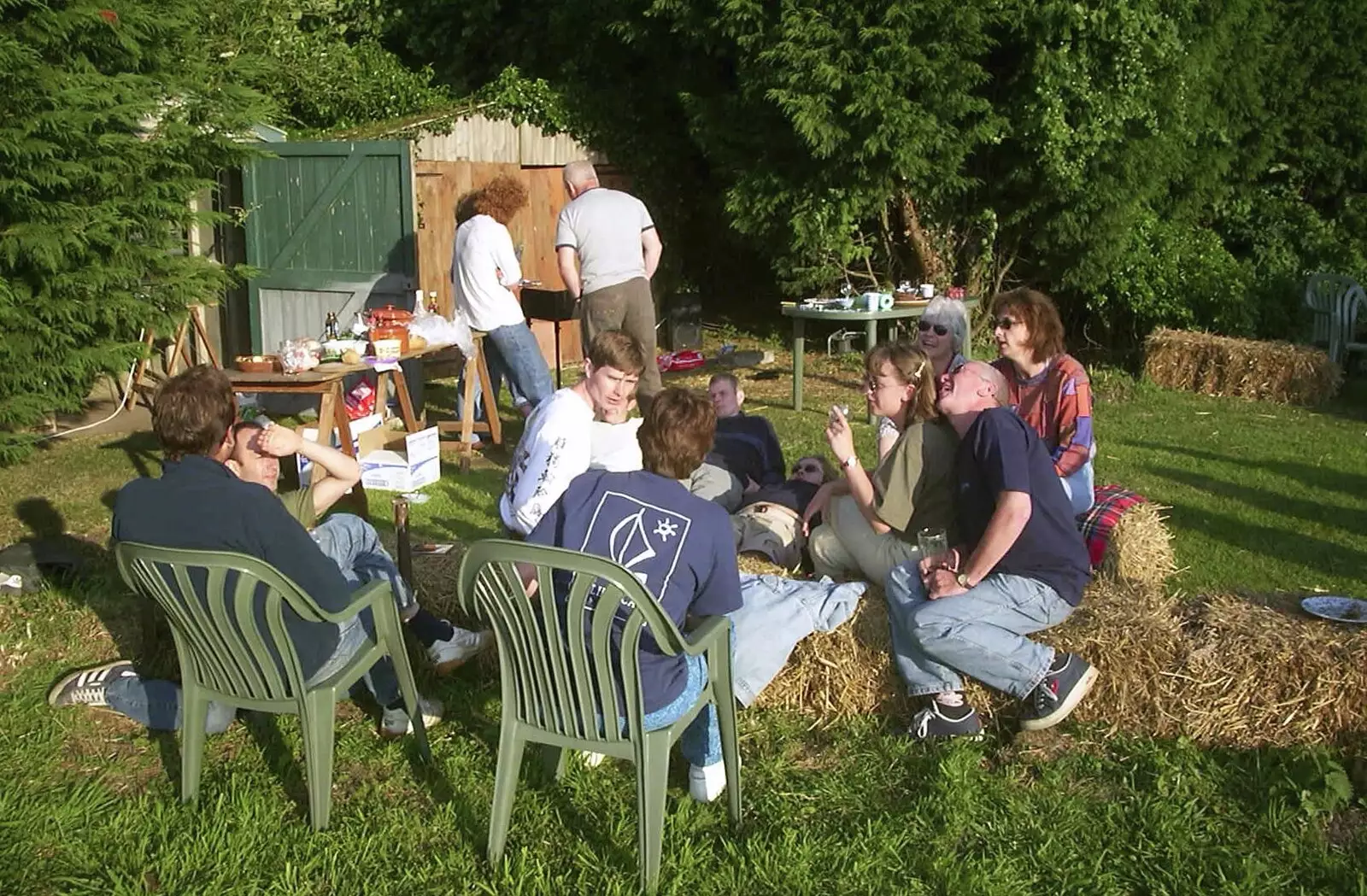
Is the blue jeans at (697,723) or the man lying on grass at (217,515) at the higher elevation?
the man lying on grass at (217,515)

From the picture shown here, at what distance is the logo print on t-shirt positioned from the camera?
3.28 metres

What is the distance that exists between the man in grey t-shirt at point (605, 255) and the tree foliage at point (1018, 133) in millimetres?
3701

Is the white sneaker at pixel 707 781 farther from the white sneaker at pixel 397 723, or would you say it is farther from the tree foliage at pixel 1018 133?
the tree foliage at pixel 1018 133

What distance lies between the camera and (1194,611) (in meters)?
4.17

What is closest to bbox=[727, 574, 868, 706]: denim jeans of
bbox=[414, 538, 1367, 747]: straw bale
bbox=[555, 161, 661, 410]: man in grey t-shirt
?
bbox=[414, 538, 1367, 747]: straw bale

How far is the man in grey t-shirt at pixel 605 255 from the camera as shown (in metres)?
7.77

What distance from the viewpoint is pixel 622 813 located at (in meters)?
3.55

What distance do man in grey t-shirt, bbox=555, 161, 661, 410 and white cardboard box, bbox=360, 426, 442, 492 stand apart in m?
1.11

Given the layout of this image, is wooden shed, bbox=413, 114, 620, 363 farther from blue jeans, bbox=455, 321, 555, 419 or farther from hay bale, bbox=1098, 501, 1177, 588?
hay bale, bbox=1098, 501, 1177, 588

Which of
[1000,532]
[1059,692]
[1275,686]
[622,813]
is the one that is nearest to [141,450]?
[622,813]

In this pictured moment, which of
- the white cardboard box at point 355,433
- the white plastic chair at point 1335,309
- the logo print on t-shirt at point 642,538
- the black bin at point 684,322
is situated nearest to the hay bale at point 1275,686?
the logo print on t-shirt at point 642,538

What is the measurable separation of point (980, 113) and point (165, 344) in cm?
726

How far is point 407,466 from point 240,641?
3869 mm

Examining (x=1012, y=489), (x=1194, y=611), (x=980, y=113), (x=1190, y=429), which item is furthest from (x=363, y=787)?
Result: (x=980, y=113)
